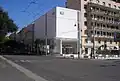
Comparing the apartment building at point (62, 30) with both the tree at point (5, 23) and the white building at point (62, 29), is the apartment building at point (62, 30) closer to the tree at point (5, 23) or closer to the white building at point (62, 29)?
the white building at point (62, 29)

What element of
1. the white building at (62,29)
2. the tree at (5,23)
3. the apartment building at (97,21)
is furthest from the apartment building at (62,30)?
the tree at (5,23)

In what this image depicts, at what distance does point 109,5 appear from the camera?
88000 mm

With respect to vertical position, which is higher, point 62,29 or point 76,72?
point 62,29

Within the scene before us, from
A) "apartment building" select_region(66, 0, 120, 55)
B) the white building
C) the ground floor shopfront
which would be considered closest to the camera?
the white building

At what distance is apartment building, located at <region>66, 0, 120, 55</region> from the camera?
79812 mm

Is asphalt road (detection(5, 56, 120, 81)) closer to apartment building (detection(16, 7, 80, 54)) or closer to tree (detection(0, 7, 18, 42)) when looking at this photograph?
tree (detection(0, 7, 18, 42))

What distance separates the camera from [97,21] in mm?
81938

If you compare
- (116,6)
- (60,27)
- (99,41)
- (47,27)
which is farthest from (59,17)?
(116,6)

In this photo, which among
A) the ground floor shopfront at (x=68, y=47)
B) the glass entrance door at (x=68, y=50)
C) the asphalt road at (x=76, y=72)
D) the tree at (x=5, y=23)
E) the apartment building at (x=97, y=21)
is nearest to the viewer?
the asphalt road at (x=76, y=72)

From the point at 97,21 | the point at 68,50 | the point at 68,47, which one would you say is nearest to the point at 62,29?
the point at 68,47

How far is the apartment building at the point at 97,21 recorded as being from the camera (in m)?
79.8

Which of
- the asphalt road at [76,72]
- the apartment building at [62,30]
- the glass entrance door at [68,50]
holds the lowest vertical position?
the asphalt road at [76,72]

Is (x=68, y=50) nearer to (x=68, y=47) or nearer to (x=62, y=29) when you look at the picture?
(x=68, y=47)

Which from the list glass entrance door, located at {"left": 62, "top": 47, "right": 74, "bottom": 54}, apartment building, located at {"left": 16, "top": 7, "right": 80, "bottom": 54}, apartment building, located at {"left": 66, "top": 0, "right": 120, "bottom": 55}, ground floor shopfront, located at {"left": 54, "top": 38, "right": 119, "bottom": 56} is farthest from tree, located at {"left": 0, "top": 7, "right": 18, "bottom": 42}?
apartment building, located at {"left": 66, "top": 0, "right": 120, "bottom": 55}
